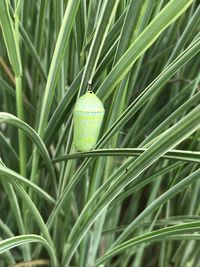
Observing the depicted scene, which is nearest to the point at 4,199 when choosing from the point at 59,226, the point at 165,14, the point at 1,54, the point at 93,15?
the point at 59,226

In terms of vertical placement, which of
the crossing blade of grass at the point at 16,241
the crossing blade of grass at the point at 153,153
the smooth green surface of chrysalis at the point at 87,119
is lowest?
the crossing blade of grass at the point at 16,241

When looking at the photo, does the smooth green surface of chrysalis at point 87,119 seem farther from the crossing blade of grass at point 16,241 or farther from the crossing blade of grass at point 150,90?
the crossing blade of grass at point 16,241

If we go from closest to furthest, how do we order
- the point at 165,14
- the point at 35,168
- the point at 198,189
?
the point at 165,14 → the point at 35,168 → the point at 198,189

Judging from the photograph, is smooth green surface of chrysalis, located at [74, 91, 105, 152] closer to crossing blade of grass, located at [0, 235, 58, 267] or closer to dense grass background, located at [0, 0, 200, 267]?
dense grass background, located at [0, 0, 200, 267]

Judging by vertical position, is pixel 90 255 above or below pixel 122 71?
below

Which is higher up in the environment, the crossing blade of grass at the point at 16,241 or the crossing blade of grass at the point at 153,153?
the crossing blade of grass at the point at 153,153

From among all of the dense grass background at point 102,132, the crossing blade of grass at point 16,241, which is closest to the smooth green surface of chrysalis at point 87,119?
the dense grass background at point 102,132

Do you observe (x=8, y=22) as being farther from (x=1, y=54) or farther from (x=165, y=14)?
(x=1, y=54)
